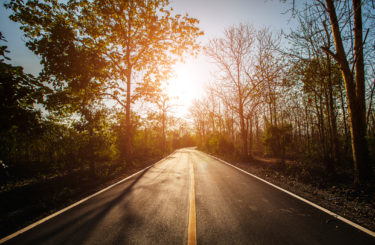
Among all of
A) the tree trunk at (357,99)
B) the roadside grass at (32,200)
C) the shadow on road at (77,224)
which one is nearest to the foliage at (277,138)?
the tree trunk at (357,99)

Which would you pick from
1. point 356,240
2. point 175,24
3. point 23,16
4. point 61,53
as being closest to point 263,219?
point 356,240

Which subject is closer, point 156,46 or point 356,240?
point 356,240

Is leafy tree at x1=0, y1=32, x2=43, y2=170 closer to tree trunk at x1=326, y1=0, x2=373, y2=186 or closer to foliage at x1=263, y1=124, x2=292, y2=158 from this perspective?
tree trunk at x1=326, y1=0, x2=373, y2=186

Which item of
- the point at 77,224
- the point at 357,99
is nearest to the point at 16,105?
the point at 77,224

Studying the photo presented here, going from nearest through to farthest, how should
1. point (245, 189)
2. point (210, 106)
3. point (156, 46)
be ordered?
point (245, 189), point (156, 46), point (210, 106)

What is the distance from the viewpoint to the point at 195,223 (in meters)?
3.13

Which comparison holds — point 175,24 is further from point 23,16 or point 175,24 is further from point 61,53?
point 23,16

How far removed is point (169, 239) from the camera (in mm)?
2590

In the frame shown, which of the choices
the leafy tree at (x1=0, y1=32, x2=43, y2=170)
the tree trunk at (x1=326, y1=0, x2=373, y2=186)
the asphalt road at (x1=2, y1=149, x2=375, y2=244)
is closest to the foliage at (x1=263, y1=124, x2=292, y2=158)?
the tree trunk at (x1=326, y1=0, x2=373, y2=186)

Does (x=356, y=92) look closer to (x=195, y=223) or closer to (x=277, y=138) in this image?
(x=195, y=223)

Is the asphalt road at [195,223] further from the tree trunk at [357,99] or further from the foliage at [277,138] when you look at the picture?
the foliage at [277,138]

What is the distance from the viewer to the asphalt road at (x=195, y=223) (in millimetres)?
2588

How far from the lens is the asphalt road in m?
2.59

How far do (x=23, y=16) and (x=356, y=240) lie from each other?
44.3 feet
